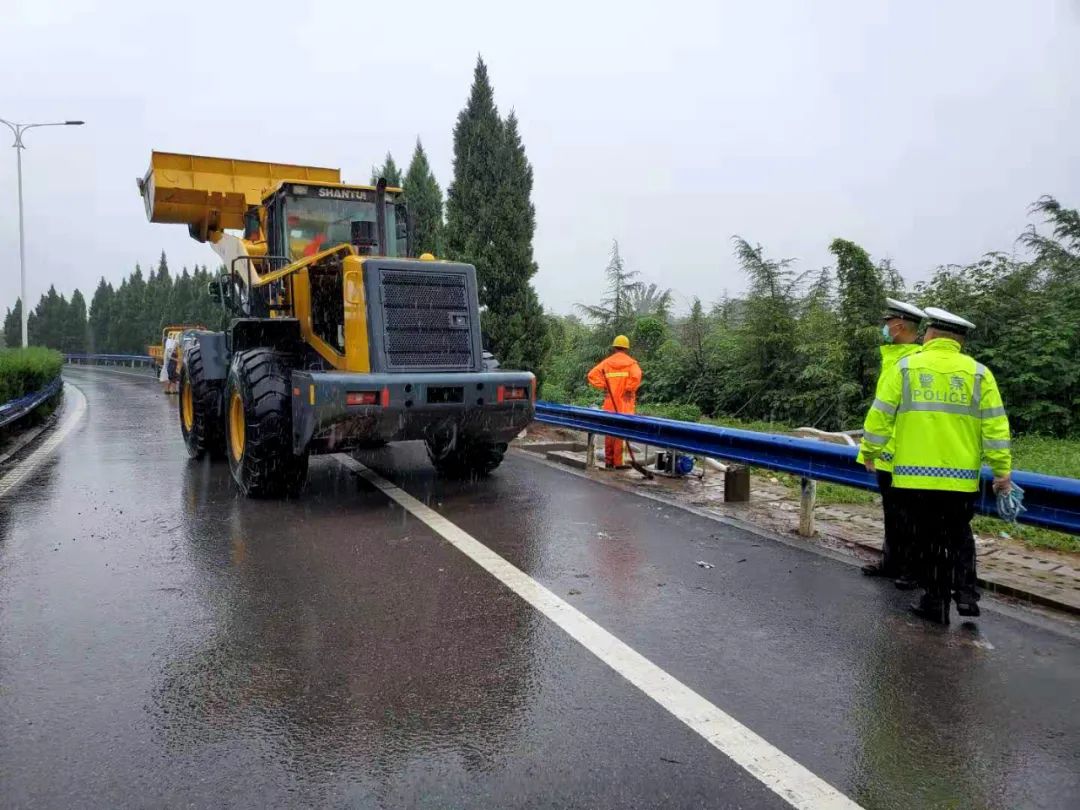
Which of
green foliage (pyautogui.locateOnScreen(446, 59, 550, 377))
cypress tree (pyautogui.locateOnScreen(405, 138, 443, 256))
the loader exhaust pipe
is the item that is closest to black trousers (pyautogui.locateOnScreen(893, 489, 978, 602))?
the loader exhaust pipe

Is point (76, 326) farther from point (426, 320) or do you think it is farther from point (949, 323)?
point (949, 323)

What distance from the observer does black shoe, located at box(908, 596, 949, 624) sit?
183 inches

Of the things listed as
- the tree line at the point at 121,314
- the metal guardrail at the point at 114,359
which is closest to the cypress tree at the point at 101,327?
the tree line at the point at 121,314

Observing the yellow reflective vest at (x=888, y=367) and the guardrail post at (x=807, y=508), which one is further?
the guardrail post at (x=807, y=508)

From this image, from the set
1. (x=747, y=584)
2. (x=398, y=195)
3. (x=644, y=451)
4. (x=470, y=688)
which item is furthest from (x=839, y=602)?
(x=398, y=195)

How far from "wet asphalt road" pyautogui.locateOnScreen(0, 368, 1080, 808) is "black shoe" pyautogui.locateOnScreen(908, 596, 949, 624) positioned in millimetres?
114

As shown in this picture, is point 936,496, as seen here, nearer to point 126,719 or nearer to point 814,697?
point 814,697

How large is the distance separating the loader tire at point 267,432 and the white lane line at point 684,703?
2671 mm

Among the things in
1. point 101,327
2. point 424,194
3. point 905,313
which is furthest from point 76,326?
point 905,313

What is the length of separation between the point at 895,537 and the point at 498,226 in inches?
570

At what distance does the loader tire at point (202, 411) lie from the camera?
10.4 m

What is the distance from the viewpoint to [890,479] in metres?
5.25

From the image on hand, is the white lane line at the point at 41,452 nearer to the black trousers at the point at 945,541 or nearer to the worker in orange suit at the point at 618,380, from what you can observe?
the worker in orange suit at the point at 618,380

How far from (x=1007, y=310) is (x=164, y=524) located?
13259mm
